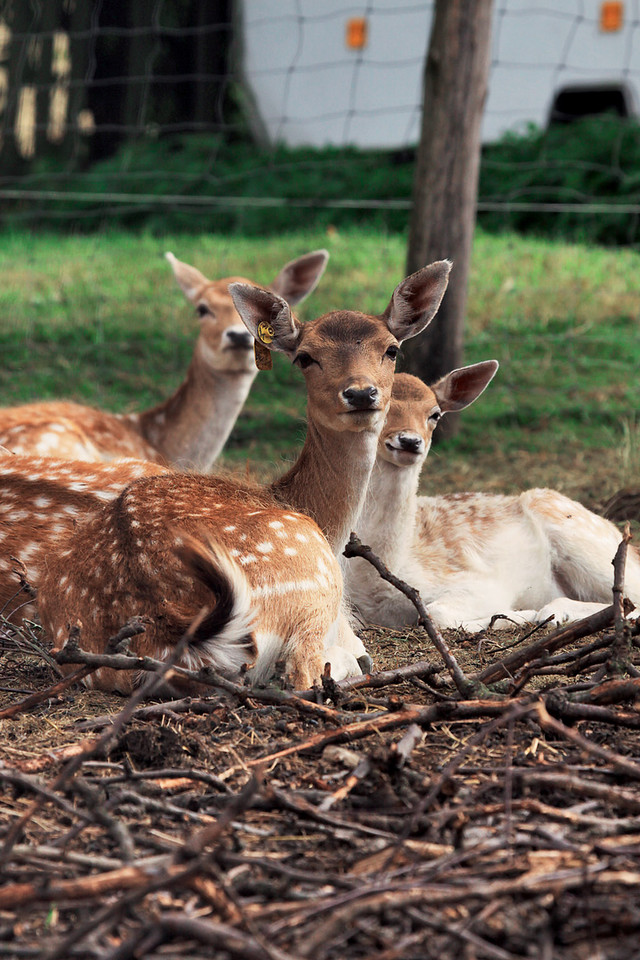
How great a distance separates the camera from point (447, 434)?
6.63m

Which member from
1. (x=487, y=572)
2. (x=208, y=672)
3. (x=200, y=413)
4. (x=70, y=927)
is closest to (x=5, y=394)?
(x=200, y=413)

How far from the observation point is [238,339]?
5895 mm

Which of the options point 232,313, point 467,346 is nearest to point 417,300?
point 232,313

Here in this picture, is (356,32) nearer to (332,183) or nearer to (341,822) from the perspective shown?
(332,183)

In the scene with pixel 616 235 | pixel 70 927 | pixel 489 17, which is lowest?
pixel 70 927

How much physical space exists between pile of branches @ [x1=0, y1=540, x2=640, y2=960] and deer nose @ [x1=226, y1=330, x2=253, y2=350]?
3.22 m

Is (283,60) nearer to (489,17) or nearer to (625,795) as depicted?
(489,17)

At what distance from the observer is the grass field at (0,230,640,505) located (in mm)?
6441

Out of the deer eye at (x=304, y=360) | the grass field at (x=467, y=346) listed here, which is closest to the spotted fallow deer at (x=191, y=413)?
the grass field at (x=467, y=346)

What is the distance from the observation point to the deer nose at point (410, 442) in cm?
403

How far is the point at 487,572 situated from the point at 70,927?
2808 millimetres

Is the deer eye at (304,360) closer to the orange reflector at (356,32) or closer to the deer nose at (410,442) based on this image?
the deer nose at (410,442)

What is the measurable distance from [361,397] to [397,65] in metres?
8.37

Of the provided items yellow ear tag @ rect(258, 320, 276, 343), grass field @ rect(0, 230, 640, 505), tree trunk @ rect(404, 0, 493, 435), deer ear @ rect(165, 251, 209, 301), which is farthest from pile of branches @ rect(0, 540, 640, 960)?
deer ear @ rect(165, 251, 209, 301)
